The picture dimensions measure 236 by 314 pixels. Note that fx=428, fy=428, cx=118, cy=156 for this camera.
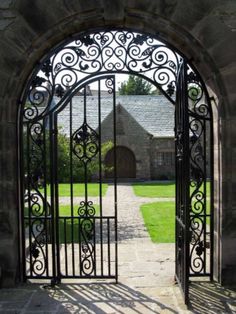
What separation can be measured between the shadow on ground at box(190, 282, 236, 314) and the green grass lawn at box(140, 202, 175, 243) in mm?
2927

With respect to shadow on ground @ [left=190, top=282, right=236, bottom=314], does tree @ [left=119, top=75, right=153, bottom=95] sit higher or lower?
higher

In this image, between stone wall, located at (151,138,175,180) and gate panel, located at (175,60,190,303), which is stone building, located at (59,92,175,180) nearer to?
stone wall, located at (151,138,175,180)

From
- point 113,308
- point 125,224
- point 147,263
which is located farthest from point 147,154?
point 113,308

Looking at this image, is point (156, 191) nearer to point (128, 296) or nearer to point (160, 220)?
point (160, 220)

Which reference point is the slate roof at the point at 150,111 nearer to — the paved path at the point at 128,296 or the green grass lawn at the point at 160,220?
the green grass lawn at the point at 160,220

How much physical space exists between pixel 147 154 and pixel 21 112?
26.1m

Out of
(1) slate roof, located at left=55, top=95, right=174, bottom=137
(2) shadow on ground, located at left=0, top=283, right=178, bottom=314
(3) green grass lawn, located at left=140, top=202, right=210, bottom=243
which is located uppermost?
(1) slate roof, located at left=55, top=95, right=174, bottom=137

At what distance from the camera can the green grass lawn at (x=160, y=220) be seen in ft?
29.7

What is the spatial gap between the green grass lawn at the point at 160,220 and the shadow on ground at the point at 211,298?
2.93 m

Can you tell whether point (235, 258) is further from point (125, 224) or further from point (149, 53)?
point (125, 224)

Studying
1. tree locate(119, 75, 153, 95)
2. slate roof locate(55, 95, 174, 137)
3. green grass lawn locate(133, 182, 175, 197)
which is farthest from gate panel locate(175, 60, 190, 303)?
tree locate(119, 75, 153, 95)

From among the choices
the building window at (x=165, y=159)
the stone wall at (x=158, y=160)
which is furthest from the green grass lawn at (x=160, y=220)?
the building window at (x=165, y=159)

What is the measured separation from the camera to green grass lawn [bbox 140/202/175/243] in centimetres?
904

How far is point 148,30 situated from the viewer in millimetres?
5738
